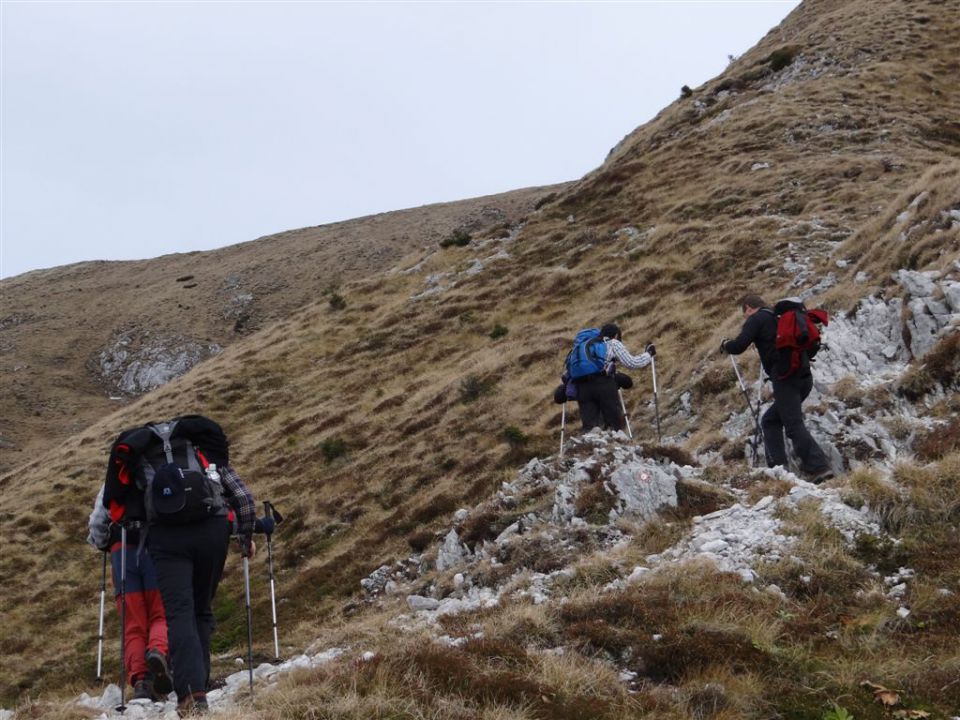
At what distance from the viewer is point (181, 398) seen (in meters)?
32.8

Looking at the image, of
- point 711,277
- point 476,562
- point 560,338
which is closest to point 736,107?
point 711,277

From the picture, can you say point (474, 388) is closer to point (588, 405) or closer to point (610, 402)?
point (588, 405)

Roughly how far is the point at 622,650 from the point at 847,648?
5.23 feet

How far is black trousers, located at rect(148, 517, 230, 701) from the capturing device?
6.47 metres

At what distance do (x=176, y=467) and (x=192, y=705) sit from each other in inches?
70.7

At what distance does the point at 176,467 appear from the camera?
6.65 meters

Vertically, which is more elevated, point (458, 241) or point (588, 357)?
point (458, 241)

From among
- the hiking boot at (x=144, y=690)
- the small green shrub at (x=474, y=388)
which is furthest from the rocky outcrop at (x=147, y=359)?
the hiking boot at (x=144, y=690)

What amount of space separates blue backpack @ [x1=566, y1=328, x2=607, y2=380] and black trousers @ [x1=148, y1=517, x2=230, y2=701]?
7670 millimetres

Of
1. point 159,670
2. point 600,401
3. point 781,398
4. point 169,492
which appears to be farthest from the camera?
point 600,401

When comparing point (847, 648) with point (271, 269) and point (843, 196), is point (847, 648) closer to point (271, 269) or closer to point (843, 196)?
point (843, 196)

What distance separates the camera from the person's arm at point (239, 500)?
7227mm

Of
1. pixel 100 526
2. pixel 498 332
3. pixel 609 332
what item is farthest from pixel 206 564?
pixel 498 332

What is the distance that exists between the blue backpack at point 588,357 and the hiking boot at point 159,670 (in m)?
7.98
